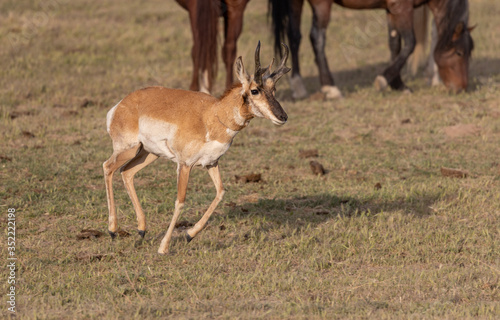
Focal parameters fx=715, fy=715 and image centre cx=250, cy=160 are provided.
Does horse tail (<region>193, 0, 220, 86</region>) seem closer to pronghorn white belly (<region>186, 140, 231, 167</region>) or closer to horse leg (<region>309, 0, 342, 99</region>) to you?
horse leg (<region>309, 0, 342, 99</region>)

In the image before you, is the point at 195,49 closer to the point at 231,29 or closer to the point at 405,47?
the point at 231,29

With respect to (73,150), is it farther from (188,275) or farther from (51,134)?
(188,275)

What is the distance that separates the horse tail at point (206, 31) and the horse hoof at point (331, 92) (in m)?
2.41

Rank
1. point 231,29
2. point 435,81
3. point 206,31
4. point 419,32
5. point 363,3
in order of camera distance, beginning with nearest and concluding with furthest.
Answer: point 206,31 → point 231,29 → point 363,3 → point 435,81 → point 419,32

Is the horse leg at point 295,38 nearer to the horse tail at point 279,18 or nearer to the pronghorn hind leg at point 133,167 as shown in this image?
the horse tail at point 279,18

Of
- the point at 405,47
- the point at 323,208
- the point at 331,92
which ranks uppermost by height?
the point at 405,47

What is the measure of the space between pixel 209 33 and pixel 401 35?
3.89 metres

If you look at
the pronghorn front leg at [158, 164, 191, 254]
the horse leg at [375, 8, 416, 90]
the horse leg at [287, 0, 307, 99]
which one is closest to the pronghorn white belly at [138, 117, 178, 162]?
the pronghorn front leg at [158, 164, 191, 254]

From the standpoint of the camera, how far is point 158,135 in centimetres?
593

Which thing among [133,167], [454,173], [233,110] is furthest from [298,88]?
[233,110]

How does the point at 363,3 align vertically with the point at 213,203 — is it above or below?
above

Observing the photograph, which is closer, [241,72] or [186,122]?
[241,72]

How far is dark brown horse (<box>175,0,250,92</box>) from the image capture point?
11.5m

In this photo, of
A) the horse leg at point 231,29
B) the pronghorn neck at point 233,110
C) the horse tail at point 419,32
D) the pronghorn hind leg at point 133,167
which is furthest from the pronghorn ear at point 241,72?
the horse tail at point 419,32
